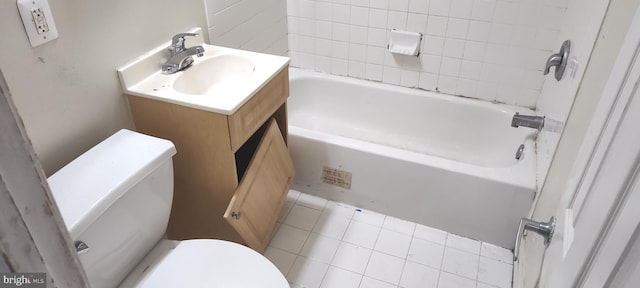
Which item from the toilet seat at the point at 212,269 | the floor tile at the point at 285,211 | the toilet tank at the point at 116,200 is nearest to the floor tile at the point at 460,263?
the floor tile at the point at 285,211

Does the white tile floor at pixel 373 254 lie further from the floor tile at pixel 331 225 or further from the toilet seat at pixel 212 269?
the toilet seat at pixel 212 269

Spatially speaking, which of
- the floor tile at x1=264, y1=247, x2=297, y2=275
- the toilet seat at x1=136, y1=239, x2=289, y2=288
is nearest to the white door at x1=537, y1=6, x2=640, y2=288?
the toilet seat at x1=136, y1=239, x2=289, y2=288

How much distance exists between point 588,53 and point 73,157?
1539 millimetres

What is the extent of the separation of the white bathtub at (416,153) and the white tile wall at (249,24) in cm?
29

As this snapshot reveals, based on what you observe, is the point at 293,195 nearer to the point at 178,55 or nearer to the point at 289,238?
the point at 289,238

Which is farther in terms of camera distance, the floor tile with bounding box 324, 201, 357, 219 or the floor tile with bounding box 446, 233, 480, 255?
the floor tile with bounding box 324, 201, 357, 219

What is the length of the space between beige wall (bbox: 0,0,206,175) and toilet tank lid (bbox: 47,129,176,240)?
0.12 m

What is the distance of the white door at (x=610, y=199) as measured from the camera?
0.50 metres

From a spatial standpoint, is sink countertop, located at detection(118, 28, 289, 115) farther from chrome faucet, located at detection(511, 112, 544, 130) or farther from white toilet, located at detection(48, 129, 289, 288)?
chrome faucet, located at detection(511, 112, 544, 130)

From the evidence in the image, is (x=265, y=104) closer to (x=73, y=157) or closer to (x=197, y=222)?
(x=197, y=222)

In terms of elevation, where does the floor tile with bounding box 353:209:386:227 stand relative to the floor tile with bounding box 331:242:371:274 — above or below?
above

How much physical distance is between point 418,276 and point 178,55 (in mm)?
1284

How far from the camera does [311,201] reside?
7.14ft

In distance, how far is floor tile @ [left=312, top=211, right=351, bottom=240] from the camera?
1986 mm
